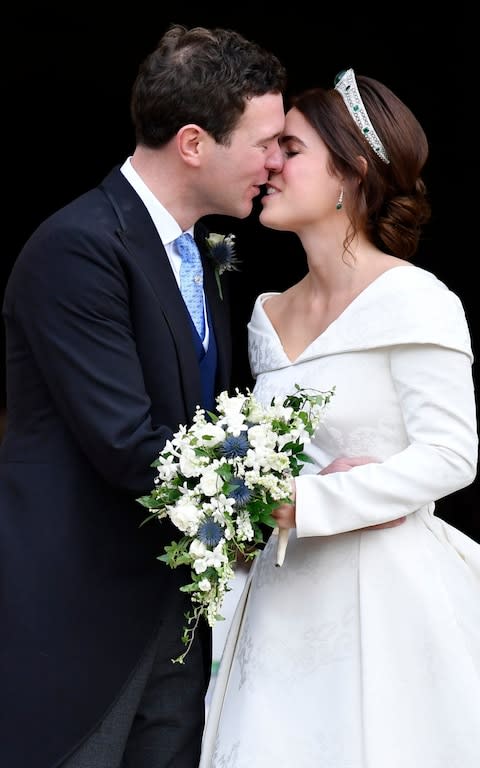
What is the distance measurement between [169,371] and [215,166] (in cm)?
56

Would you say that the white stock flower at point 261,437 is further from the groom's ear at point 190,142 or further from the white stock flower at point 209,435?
the groom's ear at point 190,142

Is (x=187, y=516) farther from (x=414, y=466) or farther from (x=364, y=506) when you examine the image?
(x=414, y=466)

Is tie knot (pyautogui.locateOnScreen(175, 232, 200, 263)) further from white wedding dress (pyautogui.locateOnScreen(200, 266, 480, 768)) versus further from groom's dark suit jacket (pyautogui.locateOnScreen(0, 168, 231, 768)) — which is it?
white wedding dress (pyautogui.locateOnScreen(200, 266, 480, 768))

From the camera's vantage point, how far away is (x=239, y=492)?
2.37 m

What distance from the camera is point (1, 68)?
277 inches

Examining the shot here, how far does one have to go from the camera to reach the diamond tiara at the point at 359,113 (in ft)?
9.24

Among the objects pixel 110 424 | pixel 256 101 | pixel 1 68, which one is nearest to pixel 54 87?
pixel 1 68

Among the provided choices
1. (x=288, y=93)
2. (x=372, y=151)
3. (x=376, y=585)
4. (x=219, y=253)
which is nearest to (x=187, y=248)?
(x=219, y=253)

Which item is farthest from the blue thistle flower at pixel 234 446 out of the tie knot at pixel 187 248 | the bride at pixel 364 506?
the tie knot at pixel 187 248

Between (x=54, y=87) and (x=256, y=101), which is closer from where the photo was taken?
(x=256, y=101)

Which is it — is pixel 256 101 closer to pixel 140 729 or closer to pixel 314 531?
pixel 314 531

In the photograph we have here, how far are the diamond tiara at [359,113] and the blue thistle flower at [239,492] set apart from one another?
3.15 ft

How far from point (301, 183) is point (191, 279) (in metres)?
0.37

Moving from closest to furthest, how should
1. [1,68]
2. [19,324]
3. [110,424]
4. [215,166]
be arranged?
[110,424] → [19,324] → [215,166] → [1,68]
